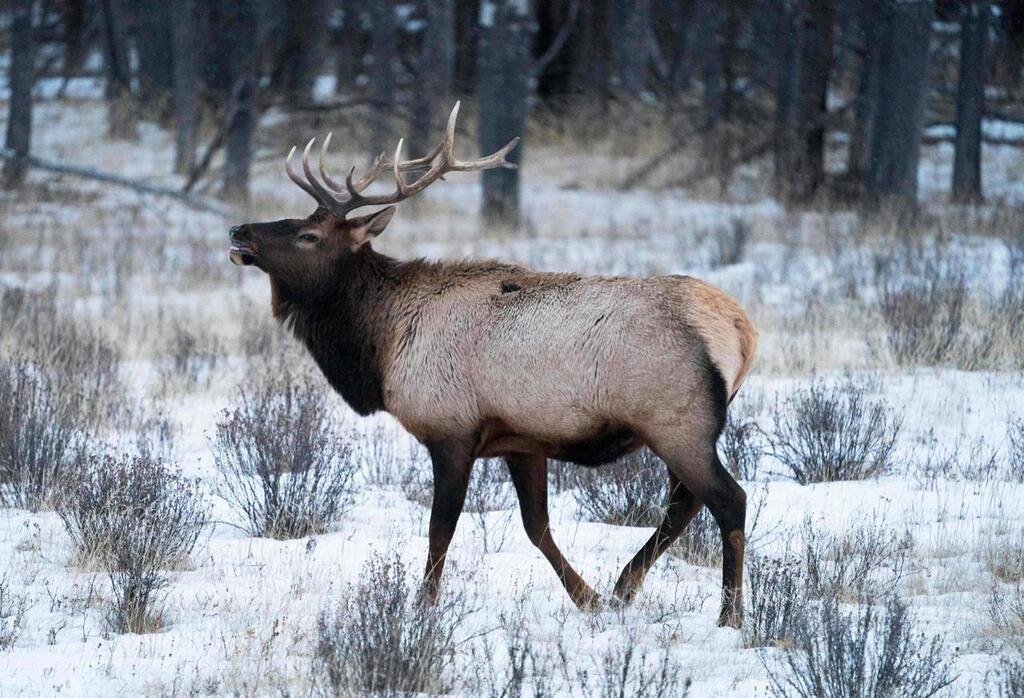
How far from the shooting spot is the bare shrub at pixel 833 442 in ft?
23.6

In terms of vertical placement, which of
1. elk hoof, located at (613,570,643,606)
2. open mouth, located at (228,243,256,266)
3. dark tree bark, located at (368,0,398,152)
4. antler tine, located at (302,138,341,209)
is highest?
dark tree bark, located at (368,0,398,152)

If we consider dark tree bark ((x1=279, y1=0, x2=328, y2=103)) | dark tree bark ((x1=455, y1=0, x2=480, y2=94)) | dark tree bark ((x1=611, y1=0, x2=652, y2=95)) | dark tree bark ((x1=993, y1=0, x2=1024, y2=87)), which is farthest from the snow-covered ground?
dark tree bark ((x1=455, y1=0, x2=480, y2=94))

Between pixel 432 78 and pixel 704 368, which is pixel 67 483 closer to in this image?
pixel 704 368

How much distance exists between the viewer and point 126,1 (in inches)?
1048

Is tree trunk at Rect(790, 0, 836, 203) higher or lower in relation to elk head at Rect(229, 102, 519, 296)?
higher

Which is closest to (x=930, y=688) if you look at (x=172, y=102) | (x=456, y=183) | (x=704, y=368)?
(x=704, y=368)

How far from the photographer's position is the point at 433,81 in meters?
21.2

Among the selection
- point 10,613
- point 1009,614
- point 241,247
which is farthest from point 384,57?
point 1009,614

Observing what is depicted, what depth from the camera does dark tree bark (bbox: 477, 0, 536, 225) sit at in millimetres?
17062

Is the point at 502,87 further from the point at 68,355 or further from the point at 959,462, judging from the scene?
the point at 959,462

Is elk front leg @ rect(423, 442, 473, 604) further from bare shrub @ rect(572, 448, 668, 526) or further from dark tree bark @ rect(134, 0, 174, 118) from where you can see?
dark tree bark @ rect(134, 0, 174, 118)

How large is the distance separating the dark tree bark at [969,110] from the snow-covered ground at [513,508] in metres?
0.49

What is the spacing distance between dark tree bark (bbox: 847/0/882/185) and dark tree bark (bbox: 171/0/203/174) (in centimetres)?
960

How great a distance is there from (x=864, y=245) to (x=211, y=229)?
26.0 ft
